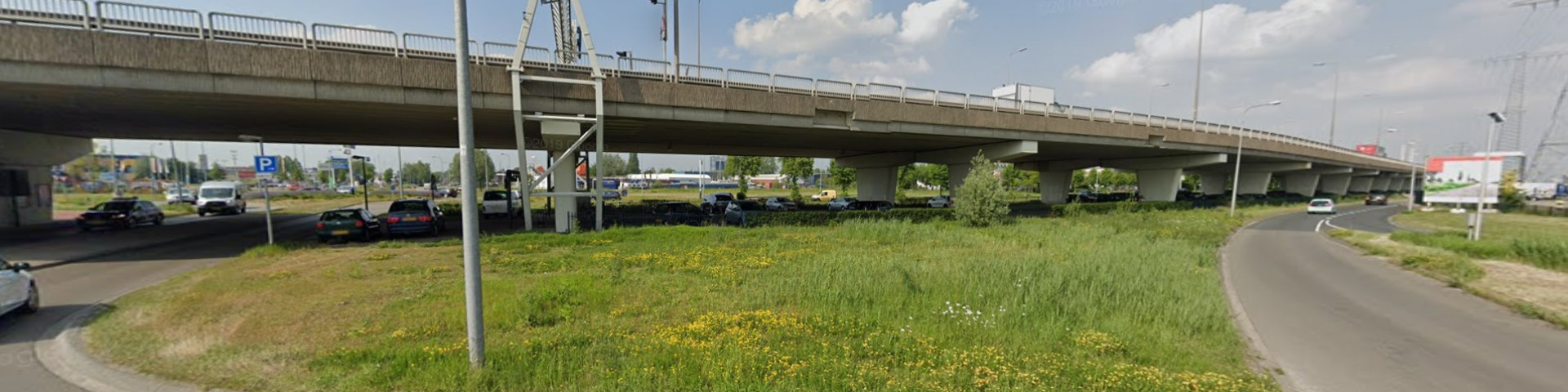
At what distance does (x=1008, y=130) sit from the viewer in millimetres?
26500

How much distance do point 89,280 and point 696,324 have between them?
571 inches

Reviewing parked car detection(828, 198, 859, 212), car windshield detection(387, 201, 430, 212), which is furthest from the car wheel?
parked car detection(828, 198, 859, 212)

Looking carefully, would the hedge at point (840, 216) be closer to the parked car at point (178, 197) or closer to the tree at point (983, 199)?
the tree at point (983, 199)

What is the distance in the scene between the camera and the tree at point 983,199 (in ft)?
72.8

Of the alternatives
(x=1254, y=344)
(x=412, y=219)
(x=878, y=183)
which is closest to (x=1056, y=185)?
(x=878, y=183)

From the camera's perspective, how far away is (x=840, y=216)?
23.7 m

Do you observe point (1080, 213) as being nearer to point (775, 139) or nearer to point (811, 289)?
point (775, 139)

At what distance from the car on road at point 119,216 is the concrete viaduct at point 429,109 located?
11.5 ft

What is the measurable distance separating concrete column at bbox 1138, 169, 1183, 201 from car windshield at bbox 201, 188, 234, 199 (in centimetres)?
6960

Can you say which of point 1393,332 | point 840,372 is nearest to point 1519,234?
point 1393,332

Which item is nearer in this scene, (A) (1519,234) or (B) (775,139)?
(A) (1519,234)

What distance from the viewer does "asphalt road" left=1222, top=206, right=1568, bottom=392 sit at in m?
6.51

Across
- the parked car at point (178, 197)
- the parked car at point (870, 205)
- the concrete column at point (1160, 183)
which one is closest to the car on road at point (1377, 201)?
the concrete column at point (1160, 183)

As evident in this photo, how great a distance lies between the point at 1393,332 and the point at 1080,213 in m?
23.3
